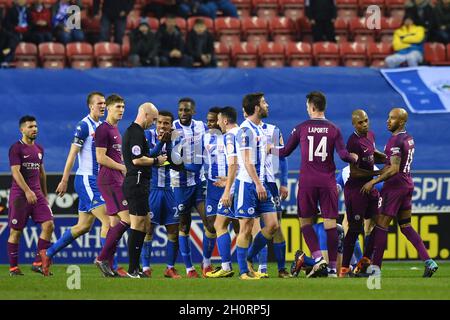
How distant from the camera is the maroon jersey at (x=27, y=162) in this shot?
14.7 m

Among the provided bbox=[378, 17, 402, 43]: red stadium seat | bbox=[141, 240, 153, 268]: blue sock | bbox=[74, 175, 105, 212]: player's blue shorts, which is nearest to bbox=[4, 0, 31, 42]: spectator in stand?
bbox=[378, 17, 402, 43]: red stadium seat


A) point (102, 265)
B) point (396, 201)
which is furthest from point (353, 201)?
point (102, 265)

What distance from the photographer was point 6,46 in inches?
902

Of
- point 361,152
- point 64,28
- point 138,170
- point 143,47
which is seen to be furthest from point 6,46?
point 361,152

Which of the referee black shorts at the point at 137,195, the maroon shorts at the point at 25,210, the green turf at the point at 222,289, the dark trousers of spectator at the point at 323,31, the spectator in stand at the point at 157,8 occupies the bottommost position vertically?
the green turf at the point at 222,289

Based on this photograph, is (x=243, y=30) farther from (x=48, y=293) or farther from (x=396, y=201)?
(x=48, y=293)

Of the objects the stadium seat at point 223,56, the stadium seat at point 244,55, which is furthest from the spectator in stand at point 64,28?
the stadium seat at point 244,55

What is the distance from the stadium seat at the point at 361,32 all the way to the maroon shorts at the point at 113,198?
11.9 metres

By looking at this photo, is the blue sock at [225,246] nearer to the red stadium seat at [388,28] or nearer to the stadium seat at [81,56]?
the stadium seat at [81,56]

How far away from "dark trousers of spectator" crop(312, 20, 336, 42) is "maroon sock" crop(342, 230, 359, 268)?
10.8m

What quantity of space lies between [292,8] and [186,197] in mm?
11371

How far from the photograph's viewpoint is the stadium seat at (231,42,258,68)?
2342cm

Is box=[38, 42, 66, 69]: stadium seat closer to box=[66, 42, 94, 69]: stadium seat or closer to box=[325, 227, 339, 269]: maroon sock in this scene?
box=[66, 42, 94, 69]: stadium seat

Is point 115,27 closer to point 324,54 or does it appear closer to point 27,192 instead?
point 324,54
